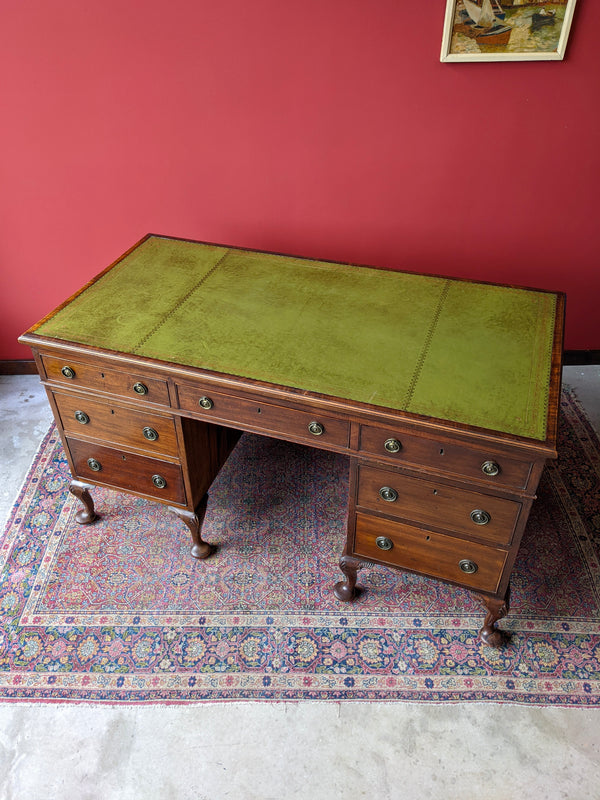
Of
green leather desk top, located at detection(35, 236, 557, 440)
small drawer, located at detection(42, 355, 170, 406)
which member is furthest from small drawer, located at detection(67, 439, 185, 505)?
green leather desk top, located at detection(35, 236, 557, 440)

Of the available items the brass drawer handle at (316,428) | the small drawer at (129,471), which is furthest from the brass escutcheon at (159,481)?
the brass drawer handle at (316,428)

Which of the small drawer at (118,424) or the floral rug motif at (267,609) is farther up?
the small drawer at (118,424)

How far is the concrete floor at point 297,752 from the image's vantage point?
5.92 feet

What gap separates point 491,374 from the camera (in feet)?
6.01

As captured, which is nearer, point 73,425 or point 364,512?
point 364,512

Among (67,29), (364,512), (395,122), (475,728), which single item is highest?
(67,29)

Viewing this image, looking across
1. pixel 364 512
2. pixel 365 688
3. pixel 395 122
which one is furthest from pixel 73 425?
pixel 395 122

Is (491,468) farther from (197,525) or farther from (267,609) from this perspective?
(197,525)

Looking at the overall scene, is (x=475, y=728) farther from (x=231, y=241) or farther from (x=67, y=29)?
(x=67, y=29)

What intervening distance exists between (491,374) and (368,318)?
→ 472 millimetres

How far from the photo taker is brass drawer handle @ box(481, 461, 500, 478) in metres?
1.69

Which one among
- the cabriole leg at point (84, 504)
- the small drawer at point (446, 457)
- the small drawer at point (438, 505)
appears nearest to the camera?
the small drawer at point (446, 457)

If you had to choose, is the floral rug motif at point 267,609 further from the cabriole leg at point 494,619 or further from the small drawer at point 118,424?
the small drawer at point 118,424

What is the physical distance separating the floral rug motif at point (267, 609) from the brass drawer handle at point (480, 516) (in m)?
0.60
